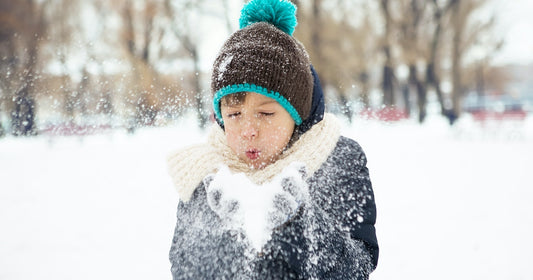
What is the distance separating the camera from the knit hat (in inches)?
44.1

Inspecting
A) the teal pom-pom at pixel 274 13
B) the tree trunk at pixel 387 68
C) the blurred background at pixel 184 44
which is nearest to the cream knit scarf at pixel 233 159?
the teal pom-pom at pixel 274 13

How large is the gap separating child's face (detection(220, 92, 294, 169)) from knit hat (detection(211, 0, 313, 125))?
0.11 ft

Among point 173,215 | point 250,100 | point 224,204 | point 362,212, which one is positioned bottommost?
point 173,215

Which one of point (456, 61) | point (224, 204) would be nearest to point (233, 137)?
point (224, 204)

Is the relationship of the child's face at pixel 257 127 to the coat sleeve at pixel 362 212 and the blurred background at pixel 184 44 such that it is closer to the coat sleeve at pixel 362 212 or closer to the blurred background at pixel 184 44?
the coat sleeve at pixel 362 212

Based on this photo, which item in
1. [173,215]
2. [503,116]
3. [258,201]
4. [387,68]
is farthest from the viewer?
[387,68]

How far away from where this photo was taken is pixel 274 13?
4.24 ft

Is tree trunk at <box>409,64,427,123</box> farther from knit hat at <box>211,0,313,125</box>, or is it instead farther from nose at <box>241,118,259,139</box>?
nose at <box>241,118,259,139</box>

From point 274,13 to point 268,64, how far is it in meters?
0.27

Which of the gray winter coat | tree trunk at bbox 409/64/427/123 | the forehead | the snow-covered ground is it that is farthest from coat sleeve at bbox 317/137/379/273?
tree trunk at bbox 409/64/427/123

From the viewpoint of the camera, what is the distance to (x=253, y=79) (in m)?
1.11

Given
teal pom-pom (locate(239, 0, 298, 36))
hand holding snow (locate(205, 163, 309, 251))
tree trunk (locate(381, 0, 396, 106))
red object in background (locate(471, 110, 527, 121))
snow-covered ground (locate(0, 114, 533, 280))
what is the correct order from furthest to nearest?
1. tree trunk (locate(381, 0, 396, 106))
2. red object in background (locate(471, 110, 527, 121))
3. snow-covered ground (locate(0, 114, 533, 280))
4. teal pom-pom (locate(239, 0, 298, 36))
5. hand holding snow (locate(205, 163, 309, 251))

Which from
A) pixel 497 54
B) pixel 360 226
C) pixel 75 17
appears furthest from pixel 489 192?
pixel 497 54

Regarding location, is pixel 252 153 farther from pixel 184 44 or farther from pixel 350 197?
pixel 184 44
